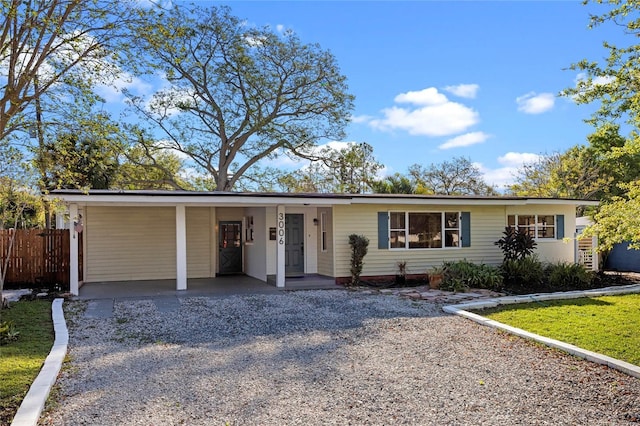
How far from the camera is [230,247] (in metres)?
15.9

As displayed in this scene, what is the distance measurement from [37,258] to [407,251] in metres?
10.2

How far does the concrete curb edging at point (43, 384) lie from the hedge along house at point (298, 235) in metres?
6.53

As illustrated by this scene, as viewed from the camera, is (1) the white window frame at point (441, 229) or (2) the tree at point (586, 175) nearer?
(1) the white window frame at point (441, 229)

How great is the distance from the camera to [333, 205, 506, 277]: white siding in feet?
45.3

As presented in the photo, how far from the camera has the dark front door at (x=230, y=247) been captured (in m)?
15.8

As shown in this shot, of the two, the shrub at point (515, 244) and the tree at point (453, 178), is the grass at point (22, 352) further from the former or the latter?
the tree at point (453, 178)

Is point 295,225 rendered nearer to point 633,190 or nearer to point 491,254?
point 491,254

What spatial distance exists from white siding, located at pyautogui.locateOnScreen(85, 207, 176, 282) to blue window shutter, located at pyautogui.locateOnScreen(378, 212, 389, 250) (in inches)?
248

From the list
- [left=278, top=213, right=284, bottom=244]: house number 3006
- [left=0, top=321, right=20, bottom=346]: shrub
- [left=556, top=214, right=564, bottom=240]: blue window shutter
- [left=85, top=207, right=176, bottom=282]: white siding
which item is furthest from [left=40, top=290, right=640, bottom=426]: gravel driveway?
[left=556, top=214, right=564, bottom=240]: blue window shutter

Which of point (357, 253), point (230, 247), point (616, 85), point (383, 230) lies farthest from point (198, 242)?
point (616, 85)

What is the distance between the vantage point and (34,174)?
7.41 meters

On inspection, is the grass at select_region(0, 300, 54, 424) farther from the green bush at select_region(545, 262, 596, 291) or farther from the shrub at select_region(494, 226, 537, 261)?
the green bush at select_region(545, 262, 596, 291)

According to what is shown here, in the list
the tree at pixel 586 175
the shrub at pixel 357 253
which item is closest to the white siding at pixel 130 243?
the shrub at pixel 357 253

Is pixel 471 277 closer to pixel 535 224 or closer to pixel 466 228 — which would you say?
pixel 466 228
